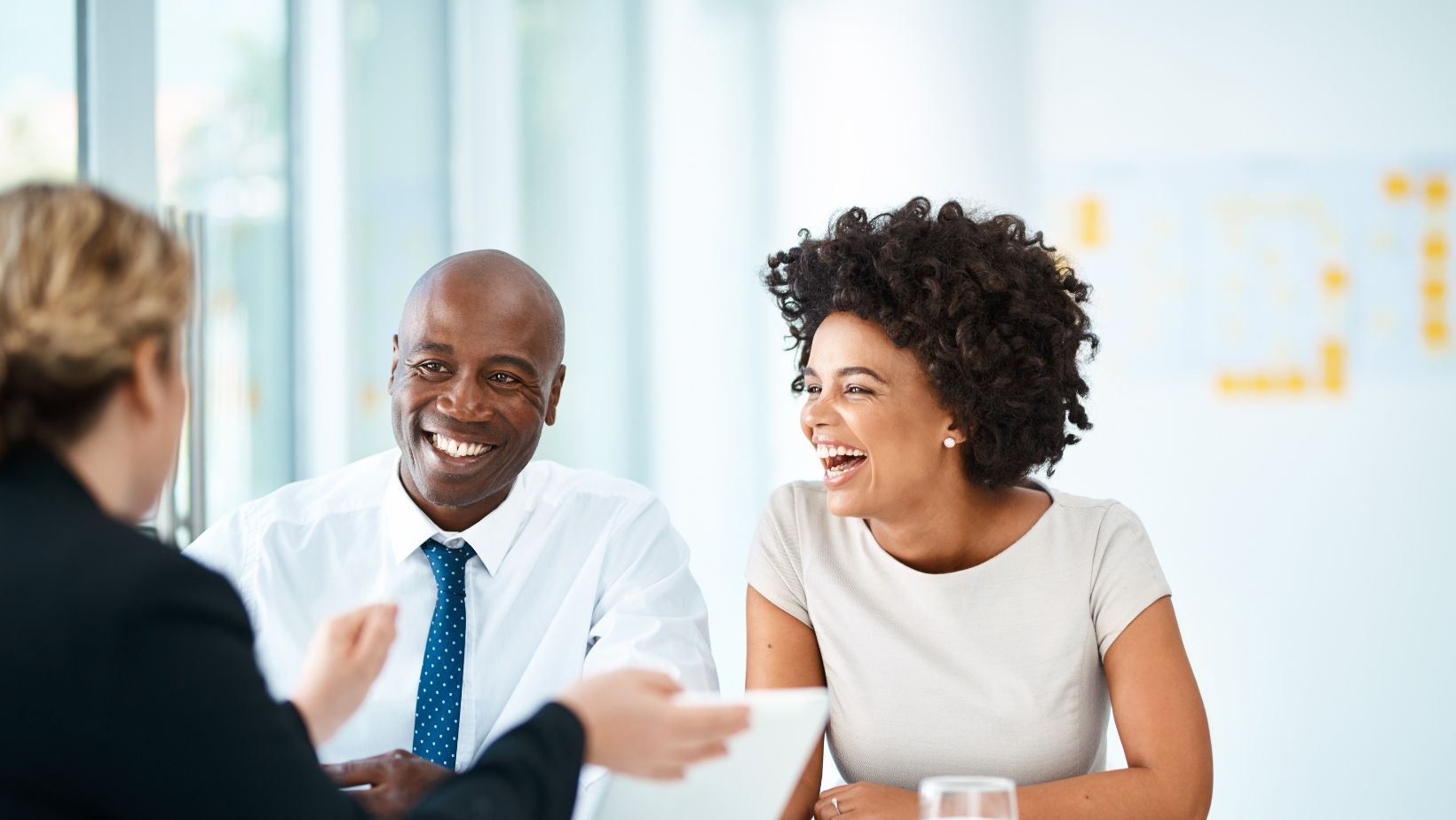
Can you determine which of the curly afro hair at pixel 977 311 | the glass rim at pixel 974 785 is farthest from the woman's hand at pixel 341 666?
the curly afro hair at pixel 977 311

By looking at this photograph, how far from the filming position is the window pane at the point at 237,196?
320cm

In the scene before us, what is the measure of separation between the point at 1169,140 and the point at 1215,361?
2.20 ft

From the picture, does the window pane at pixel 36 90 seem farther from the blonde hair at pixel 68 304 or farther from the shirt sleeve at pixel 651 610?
the blonde hair at pixel 68 304

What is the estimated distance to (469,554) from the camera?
2057 mm

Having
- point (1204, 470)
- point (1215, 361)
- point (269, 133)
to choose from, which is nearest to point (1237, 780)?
point (1204, 470)

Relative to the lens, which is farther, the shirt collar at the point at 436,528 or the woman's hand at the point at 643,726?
the shirt collar at the point at 436,528

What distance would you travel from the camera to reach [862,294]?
6.64 feet

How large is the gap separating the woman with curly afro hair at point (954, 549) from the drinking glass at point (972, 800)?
731 mm

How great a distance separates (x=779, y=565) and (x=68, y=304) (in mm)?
1300

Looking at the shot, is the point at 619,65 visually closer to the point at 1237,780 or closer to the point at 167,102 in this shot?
the point at 167,102

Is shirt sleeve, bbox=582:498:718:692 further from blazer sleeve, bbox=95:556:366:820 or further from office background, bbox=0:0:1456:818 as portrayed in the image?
office background, bbox=0:0:1456:818

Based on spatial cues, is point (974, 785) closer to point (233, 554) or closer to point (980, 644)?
point (980, 644)

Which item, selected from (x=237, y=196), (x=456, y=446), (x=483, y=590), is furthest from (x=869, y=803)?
(x=237, y=196)

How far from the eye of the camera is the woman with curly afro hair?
189 cm
